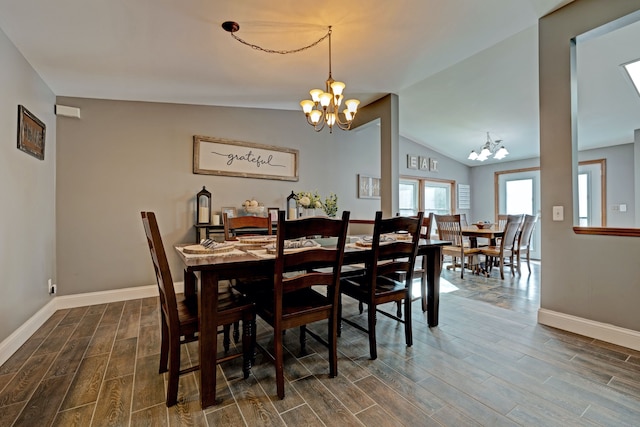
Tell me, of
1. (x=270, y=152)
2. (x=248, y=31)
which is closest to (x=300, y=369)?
(x=248, y=31)

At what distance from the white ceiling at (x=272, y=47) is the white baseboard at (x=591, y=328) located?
8.65 feet

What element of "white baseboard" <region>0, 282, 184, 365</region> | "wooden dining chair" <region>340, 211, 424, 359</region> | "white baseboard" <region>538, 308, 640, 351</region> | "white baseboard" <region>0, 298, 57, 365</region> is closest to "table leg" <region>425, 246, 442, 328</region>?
"wooden dining chair" <region>340, 211, 424, 359</region>

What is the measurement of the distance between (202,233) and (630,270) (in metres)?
4.12

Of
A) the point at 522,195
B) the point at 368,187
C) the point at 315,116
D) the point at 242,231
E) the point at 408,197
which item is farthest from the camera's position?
the point at 522,195

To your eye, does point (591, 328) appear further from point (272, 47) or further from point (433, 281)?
point (272, 47)

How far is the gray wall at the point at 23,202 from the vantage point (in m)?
2.10

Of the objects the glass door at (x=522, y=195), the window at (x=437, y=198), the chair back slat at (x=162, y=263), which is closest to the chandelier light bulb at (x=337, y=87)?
the chair back slat at (x=162, y=263)

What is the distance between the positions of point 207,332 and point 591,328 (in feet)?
9.59

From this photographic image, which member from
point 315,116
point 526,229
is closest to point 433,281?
point 315,116

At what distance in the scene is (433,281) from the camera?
99.6 inches

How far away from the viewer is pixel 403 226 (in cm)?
205

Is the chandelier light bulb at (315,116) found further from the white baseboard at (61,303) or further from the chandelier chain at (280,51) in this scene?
the white baseboard at (61,303)

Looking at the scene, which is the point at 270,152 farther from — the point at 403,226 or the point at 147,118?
the point at 403,226

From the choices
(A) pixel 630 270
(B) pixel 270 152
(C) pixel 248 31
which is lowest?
(A) pixel 630 270
